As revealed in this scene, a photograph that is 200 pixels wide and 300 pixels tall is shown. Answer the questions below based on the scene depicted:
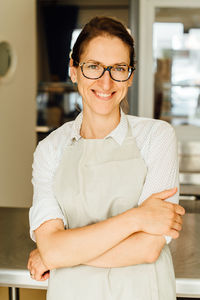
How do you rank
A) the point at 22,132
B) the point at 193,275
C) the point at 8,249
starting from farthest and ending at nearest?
the point at 22,132 → the point at 8,249 → the point at 193,275

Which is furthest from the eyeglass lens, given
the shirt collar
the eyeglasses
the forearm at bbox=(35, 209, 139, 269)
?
the forearm at bbox=(35, 209, 139, 269)

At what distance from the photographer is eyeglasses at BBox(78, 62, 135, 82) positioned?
1020 millimetres

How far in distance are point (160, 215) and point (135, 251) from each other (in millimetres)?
102

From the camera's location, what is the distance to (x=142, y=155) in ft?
3.44

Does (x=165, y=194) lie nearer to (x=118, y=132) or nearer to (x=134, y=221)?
(x=134, y=221)

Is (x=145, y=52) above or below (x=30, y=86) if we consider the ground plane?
above

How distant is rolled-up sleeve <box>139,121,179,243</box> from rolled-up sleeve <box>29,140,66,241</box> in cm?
23

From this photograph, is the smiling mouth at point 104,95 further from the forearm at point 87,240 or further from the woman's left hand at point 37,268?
the woman's left hand at point 37,268

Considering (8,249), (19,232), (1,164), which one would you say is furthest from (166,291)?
(1,164)

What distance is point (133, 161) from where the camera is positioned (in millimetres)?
1042

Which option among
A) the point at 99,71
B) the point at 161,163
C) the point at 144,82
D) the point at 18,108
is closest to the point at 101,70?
the point at 99,71

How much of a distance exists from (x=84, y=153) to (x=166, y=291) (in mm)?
400

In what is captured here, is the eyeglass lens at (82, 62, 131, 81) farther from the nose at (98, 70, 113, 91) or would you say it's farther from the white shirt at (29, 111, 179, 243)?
the white shirt at (29, 111, 179, 243)

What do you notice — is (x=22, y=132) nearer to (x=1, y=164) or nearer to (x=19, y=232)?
(x=1, y=164)
